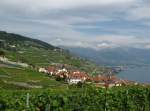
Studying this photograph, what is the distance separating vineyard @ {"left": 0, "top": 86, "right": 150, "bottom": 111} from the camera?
2312 cm

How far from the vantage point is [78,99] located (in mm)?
26469

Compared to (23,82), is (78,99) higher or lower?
higher

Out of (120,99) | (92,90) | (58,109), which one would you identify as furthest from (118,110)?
(58,109)

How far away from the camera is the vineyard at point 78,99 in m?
23.1

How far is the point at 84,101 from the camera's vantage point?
26.9m

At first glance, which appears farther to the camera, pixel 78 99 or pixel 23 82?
pixel 23 82

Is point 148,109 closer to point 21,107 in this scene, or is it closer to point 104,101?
point 104,101

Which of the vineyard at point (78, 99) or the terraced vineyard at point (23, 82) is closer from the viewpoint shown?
the vineyard at point (78, 99)

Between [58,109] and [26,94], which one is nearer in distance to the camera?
[26,94]

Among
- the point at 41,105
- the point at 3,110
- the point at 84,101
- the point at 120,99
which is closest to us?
the point at 3,110

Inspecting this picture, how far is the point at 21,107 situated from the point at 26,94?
79cm

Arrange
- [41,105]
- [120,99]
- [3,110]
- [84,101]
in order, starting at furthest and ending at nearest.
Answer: [120,99]
[84,101]
[41,105]
[3,110]

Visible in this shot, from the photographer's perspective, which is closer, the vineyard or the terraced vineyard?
the vineyard

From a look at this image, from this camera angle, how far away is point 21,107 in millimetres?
23219
